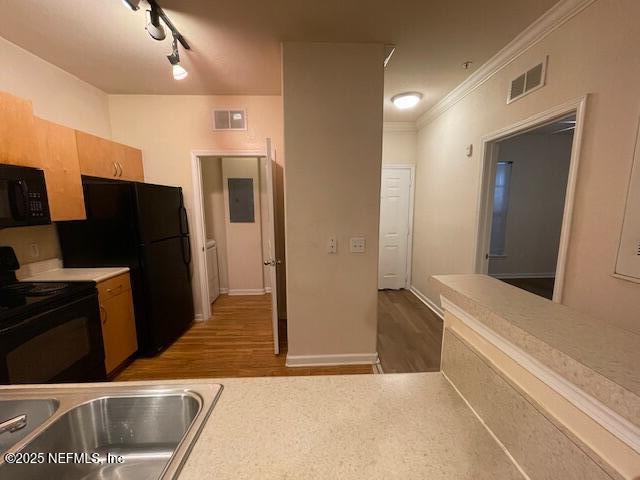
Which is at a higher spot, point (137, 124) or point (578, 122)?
point (137, 124)

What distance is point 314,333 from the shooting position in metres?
2.32

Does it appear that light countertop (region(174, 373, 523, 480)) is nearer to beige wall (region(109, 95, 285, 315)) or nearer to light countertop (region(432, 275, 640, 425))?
light countertop (region(432, 275, 640, 425))

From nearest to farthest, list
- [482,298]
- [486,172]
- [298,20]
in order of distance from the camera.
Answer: [482,298] → [298,20] → [486,172]

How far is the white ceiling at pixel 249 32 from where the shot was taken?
1637 millimetres

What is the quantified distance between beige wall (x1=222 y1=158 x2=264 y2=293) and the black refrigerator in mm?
1395

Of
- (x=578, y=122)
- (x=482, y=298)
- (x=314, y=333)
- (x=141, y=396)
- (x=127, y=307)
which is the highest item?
(x=578, y=122)

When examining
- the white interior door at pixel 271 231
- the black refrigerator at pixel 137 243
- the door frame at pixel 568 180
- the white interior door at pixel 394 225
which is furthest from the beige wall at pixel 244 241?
the door frame at pixel 568 180

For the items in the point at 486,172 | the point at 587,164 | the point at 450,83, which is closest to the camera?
the point at 587,164

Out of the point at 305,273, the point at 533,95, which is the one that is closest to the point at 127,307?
the point at 305,273

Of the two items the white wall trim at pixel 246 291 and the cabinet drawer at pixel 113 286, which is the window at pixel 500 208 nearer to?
the white wall trim at pixel 246 291

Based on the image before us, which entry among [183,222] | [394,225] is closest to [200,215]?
[183,222]

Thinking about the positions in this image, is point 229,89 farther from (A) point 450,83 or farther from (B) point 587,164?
(B) point 587,164

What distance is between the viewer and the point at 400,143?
4047mm

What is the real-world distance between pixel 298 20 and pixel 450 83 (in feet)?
5.98
